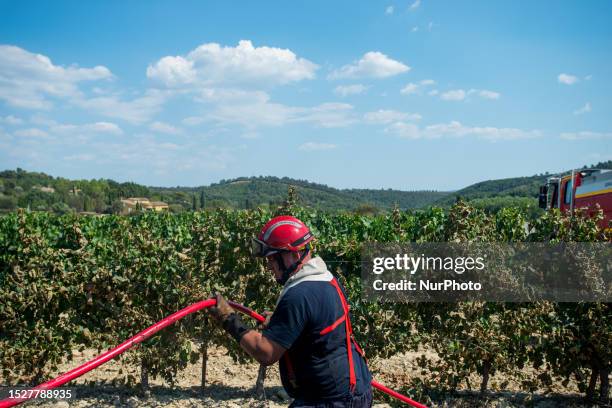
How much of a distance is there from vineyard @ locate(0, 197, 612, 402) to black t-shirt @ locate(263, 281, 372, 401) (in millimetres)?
3708

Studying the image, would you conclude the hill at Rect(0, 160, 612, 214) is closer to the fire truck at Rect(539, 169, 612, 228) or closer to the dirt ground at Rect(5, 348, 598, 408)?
the fire truck at Rect(539, 169, 612, 228)

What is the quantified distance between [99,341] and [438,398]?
492 cm

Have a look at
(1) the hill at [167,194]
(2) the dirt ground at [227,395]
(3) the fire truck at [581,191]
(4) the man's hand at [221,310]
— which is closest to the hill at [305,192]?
(1) the hill at [167,194]

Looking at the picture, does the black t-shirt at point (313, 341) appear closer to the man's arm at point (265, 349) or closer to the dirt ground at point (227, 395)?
the man's arm at point (265, 349)

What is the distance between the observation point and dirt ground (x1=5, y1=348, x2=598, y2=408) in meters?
7.02

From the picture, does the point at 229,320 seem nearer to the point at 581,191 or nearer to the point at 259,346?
the point at 259,346

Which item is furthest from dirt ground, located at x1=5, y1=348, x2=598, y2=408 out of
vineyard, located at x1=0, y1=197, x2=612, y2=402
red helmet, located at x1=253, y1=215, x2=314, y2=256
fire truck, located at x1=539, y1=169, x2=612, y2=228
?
fire truck, located at x1=539, y1=169, x2=612, y2=228

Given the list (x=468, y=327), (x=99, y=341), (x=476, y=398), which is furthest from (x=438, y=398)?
(x=99, y=341)

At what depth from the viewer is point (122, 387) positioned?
7480mm

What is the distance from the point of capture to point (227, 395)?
754 centimetres

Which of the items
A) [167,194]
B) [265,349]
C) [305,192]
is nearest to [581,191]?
[265,349]

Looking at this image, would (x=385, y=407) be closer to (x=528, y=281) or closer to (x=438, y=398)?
(x=438, y=398)

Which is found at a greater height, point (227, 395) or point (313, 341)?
point (313, 341)

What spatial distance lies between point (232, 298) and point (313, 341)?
3.93m
